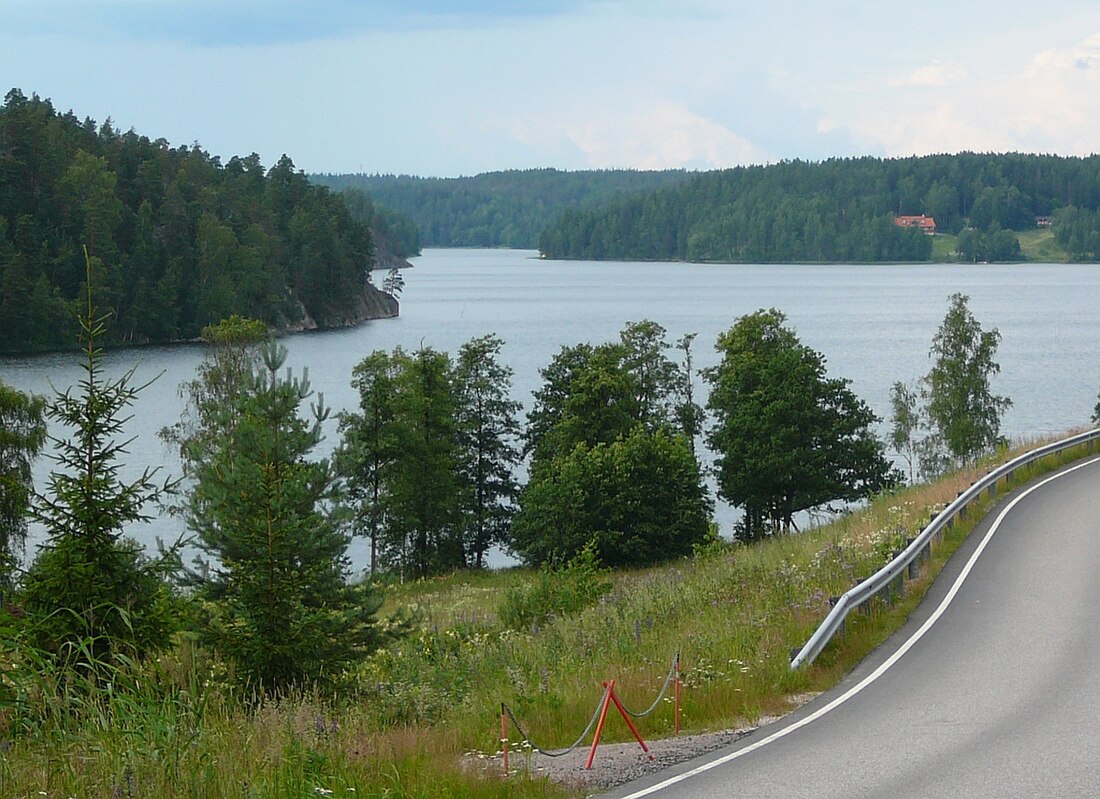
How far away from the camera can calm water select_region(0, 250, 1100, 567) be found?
2950 inches

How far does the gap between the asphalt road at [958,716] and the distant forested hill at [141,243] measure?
89742mm

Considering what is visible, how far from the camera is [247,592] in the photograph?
45.5 feet

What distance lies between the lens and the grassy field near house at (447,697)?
301 inches

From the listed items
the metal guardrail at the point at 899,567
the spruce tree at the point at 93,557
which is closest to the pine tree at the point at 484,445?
the metal guardrail at the point at 899,567

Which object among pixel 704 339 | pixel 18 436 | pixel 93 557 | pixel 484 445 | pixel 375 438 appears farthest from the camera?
pixel 704 339

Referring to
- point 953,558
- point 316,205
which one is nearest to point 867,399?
point 953,558

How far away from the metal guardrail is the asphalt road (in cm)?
47

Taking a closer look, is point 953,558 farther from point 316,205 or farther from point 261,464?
point 316,205

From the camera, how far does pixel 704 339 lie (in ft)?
377

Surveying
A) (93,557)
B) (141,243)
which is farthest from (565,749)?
(141,243)

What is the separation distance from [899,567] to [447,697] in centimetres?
739

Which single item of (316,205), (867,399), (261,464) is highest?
(316,205)

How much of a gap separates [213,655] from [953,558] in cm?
1144

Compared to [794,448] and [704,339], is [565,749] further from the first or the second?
[704,339]
